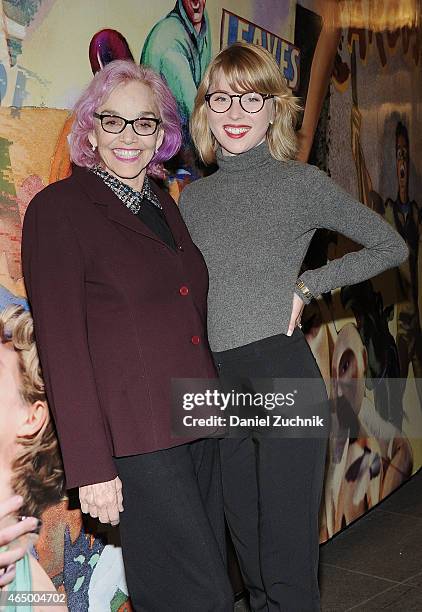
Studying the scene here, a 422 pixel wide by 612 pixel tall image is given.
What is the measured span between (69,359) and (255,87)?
0.85 meters

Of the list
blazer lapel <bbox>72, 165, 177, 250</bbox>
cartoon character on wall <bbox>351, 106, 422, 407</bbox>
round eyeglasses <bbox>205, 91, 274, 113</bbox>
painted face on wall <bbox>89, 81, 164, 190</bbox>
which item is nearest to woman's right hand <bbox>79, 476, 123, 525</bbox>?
blazer lapel <bbox>72, 165, 177, 250</bbox>

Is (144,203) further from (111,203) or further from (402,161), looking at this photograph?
(402,161)

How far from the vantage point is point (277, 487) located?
2.15 m

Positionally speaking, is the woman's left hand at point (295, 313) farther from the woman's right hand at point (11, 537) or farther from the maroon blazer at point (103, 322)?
the woman's right hand at point (11, 537)

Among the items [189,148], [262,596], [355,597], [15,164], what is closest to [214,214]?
[15,164]

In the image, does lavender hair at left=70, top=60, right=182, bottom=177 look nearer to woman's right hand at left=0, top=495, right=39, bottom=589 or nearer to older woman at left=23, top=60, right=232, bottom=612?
older woman at left=23, top=60, right=232, bottom=612

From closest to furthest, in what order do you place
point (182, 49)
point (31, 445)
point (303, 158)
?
1. point (31, 445)
2. point (182, 49)
3. point (303, 158)

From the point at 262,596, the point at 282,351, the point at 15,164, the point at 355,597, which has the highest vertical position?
the point at 15,164

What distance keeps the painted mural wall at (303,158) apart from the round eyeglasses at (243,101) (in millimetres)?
396

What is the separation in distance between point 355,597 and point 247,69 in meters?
1.94

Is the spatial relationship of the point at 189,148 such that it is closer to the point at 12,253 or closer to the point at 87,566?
the point at 12,253

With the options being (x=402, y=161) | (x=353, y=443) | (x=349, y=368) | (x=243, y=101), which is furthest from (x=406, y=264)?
(x=243, y=101)

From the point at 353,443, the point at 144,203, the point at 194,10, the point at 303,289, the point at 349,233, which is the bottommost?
the point at 353,443

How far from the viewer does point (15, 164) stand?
2201 mm
